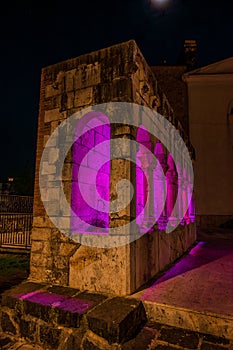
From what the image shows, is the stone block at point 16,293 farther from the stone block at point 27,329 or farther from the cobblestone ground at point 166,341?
the cobblestone ground at point 166,341

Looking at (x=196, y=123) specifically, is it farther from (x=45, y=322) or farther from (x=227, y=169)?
(x=45, y=322)

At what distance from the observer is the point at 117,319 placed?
2203 millimetres

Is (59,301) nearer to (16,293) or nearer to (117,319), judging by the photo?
(16,293)

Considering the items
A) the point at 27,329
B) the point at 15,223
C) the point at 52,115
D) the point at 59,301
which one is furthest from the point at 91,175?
the point at 15,223

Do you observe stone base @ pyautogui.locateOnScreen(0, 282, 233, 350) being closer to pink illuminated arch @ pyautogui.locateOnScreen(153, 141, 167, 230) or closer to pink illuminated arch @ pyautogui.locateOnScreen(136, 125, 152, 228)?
pink illuminated arch @ pyautogui.locateOnScreen(136, 125, 152, 228)

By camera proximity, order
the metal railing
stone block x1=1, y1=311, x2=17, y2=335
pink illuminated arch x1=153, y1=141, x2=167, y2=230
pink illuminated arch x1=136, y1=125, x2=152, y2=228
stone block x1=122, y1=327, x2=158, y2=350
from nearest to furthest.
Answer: stone block x1=122, y1=327, x2=158, y2=350, stone block x1=1, y1=311, x2=17, y2=335, pink illuminated arch x1=136, y1=125, x2=152, y2=228, pink illuminated arch x1=153, y1=141, x2=167, y2=230, the metal railing

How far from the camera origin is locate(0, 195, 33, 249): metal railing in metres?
7.75

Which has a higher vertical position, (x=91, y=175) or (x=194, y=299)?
(x=91, y=175)

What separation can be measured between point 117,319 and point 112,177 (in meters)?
1.58

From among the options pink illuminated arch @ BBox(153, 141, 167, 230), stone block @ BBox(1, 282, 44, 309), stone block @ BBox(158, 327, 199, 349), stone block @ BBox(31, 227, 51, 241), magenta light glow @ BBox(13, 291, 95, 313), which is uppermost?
pink illuminated arch @ BBox(153, 141, 167, 230)

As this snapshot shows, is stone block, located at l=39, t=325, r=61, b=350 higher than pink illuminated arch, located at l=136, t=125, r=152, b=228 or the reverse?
the reverse

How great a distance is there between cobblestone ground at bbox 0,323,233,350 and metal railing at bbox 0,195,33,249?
18.3 feet

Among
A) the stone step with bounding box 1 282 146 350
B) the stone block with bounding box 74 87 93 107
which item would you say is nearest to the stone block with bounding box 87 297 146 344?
the stone step with bounding box 1 282 146 350

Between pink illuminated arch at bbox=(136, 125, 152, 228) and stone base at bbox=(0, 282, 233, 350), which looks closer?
stone base at bbox=(0, 282, 233, 350)
